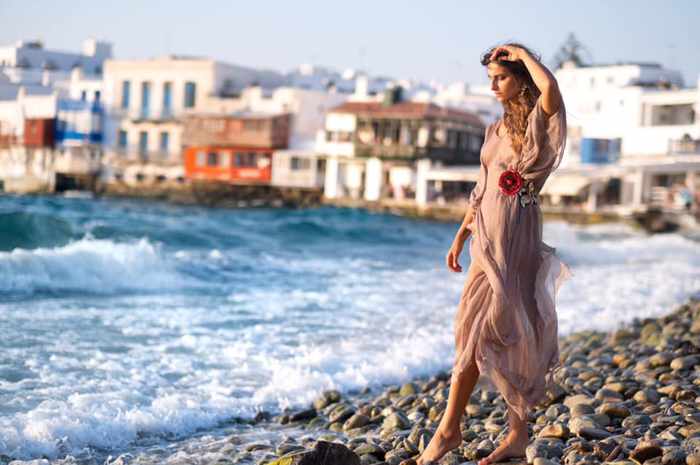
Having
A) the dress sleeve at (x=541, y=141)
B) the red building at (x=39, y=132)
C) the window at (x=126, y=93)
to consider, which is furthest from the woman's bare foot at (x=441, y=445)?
the window at (x=126, y=93)

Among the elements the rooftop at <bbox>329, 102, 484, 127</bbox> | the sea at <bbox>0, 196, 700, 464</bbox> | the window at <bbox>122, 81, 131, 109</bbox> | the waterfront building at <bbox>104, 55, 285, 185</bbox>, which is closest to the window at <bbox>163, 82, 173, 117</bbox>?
the waterfront building at <bbox>104, 55, 285, 185</bbox>

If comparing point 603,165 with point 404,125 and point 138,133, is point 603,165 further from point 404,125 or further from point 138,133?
point 138,133

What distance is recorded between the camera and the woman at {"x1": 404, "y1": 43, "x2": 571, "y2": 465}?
13.4 ft

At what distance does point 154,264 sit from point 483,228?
11.3 metres

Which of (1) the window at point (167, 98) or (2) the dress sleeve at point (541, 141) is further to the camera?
(1) the window at point (167, 98)

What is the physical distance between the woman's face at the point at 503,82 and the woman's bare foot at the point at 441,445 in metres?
1.41

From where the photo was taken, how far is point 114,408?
6195mm

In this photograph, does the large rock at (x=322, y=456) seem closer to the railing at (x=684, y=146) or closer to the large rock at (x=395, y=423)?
the large rock at (x=395, y=423)

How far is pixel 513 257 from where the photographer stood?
162 inches

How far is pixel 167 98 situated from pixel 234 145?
6799 mm

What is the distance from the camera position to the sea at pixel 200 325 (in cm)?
604

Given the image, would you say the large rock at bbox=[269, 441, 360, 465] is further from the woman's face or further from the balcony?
the balcony

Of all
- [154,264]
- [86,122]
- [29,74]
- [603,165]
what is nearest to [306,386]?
[154,264]

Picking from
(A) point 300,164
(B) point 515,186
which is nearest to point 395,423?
(B) point 515,186
